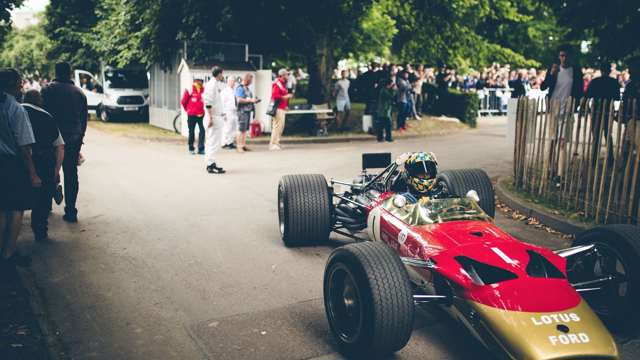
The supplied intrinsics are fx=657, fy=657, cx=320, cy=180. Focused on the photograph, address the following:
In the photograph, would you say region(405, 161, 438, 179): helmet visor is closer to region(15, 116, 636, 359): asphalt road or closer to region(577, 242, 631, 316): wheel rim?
region(15, 116, 636, 359): asphalt road

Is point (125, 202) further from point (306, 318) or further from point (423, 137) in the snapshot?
point (423, 137)

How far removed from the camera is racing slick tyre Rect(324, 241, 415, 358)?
4496 mm

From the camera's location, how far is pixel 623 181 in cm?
817

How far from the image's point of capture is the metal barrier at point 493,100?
29.1 metres

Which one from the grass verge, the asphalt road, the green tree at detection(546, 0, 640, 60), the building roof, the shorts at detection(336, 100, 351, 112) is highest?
the green tree at detection(546, 0, 640, 60)

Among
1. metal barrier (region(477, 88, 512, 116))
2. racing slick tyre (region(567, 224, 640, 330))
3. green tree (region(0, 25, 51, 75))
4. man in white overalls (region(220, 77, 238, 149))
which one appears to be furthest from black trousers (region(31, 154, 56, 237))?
green tree (region(0, 25, 51, 75))

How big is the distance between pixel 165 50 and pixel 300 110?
4.97 metres

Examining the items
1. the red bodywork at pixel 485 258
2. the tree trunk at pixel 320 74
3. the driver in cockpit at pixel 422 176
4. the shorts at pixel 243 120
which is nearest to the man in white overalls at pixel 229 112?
the shorts at pixel 243 120

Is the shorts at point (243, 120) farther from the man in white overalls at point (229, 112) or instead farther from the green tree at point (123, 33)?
the green tree at point (123, 33)

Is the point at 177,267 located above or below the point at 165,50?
below

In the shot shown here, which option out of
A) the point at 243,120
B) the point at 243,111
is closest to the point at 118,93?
the point at 243,111

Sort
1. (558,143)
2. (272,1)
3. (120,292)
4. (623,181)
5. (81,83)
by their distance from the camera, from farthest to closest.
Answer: (81,83) < (272,1) < (558,143) < (623,181) < (120,292)

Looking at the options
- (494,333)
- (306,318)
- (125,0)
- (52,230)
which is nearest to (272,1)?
(125,0)

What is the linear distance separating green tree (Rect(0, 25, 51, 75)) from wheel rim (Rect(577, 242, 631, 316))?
65.9 meters
